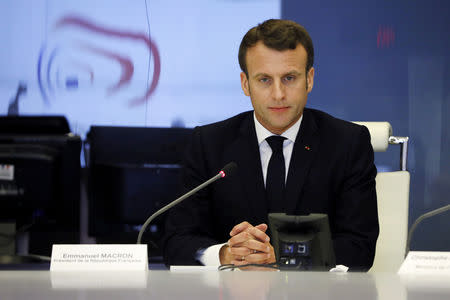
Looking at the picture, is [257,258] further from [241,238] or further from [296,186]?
[296,186]

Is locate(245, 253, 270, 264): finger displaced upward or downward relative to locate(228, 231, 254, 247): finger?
downward

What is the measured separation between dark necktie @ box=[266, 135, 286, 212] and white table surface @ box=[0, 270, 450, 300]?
2.52 feet

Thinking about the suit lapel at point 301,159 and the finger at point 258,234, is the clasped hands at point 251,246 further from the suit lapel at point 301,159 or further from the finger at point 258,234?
the suit lapel at point 301,159

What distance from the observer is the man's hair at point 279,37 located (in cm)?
206

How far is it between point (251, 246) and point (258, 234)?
0.13 ft

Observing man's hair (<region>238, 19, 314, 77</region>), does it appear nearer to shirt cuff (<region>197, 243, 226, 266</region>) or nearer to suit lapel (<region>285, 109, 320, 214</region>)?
suit lapel (<region>285, 109, 320, 214</region>)

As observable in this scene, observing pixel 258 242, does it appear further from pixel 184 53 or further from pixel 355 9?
pixel 355 9

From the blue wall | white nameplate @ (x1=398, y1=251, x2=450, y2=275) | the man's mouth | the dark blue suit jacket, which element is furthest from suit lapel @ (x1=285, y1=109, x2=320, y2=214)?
the blue wall

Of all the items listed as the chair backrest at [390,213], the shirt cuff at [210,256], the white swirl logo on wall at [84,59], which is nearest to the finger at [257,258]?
the shirt cuff at [210,256]

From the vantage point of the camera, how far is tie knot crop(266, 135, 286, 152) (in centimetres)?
209

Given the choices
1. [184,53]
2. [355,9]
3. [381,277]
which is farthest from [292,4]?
[381,277]

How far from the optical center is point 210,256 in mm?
1844

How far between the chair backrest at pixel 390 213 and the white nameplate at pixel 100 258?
3.54 feet

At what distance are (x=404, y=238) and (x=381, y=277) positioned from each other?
988 mm
